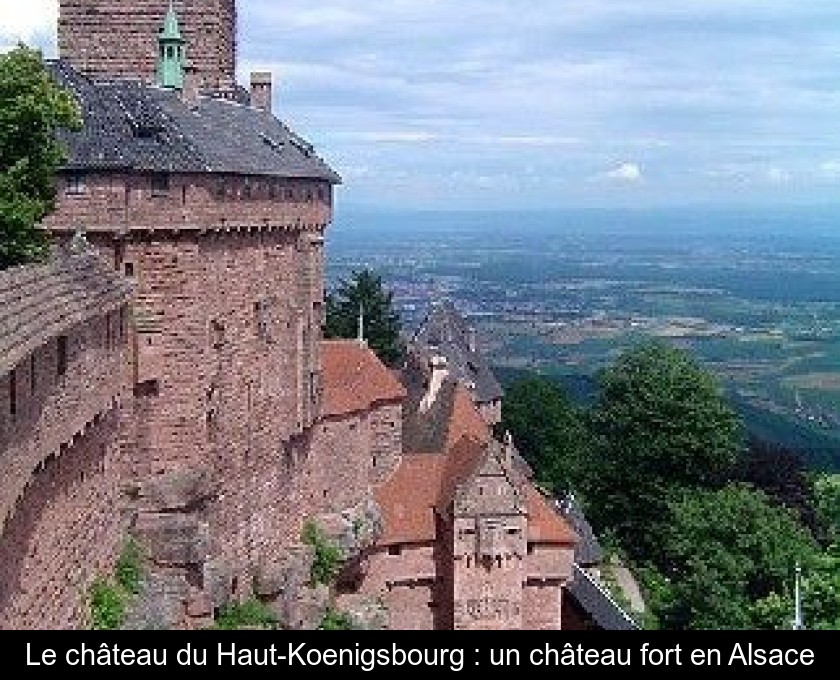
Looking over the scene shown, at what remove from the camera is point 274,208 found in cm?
3000

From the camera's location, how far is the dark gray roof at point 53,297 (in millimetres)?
16156

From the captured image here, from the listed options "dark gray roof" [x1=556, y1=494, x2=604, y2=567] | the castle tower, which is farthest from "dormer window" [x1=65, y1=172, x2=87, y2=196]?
"dark gray roof" [x1=556, y1=494, x2=604, y2=567]

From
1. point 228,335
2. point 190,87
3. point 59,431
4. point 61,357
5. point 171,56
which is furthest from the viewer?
point 190,87

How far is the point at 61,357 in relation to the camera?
19.0 m

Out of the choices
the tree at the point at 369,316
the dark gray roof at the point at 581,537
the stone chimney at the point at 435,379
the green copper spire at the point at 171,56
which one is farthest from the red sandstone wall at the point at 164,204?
the tree at the point at 369,316

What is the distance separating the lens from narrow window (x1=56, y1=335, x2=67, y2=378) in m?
18.8

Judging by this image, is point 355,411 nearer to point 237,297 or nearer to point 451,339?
point 237,297

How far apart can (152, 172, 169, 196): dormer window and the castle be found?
0.08 feet

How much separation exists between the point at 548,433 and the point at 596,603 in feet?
73.2

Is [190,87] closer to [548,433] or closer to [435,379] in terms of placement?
[435,379]

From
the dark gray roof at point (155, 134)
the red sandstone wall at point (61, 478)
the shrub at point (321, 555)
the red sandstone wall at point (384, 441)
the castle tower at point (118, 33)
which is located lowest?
the shrub at point (321, 555)

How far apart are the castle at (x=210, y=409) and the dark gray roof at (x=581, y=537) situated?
233 inches

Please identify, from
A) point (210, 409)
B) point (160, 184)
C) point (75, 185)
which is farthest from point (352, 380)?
point (75, 185)

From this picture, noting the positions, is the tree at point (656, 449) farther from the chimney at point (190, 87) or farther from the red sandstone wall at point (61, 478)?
the red sandstone wall at point (61, 478)
